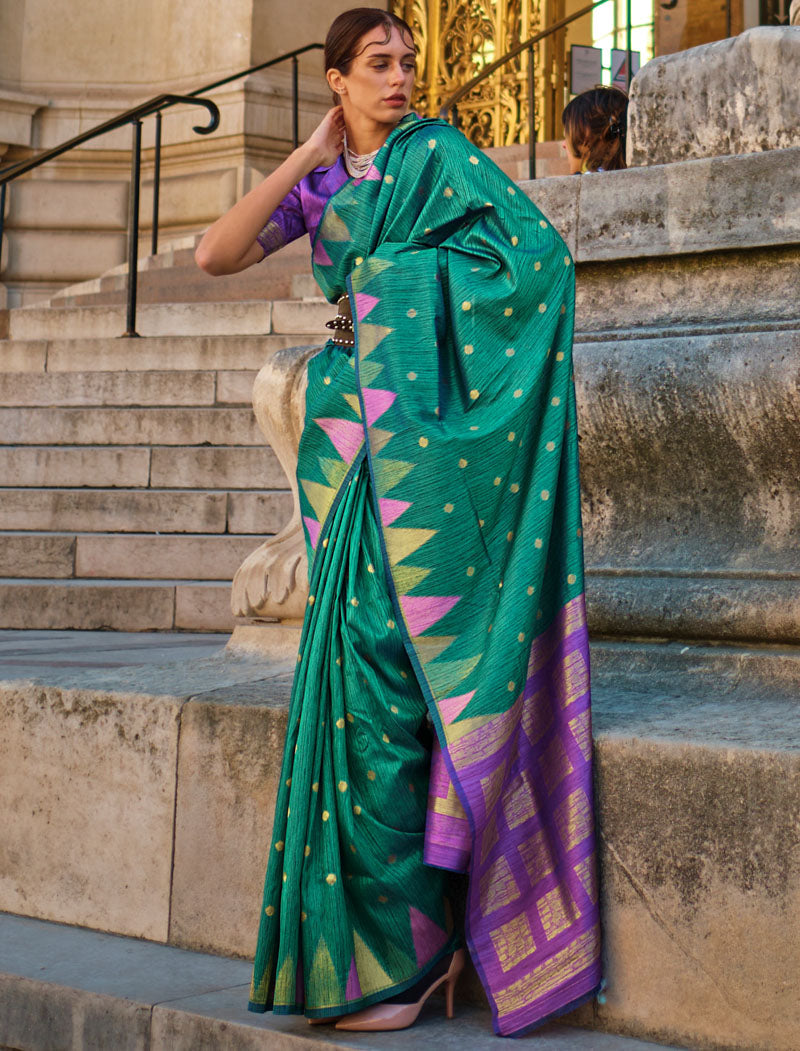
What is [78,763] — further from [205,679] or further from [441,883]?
[441,883]

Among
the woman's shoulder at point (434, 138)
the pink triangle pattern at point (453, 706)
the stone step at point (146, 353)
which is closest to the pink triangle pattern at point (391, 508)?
the pink triangle pattern at point (453, 706)

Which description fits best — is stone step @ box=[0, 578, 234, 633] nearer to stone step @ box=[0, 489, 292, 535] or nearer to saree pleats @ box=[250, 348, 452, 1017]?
stone step @ box=[0, 489, 292, 535]

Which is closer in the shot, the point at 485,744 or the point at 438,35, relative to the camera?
the point at 485,744

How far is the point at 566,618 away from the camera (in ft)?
7.75

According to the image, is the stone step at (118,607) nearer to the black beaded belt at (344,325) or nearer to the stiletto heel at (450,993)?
the black beaded belt at (344,325)

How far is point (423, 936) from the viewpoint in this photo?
232cm

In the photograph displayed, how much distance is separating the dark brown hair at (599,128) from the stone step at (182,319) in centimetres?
281

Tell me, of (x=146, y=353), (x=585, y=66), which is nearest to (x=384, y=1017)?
(x=146, y=353)

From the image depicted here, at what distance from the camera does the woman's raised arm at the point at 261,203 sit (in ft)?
8.30

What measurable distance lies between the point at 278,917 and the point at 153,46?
10.5 metres

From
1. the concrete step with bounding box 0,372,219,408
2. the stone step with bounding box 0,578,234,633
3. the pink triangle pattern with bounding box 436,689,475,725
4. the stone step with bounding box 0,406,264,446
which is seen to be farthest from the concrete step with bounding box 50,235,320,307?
the pink triangle pattern with bounding box 436,689,475,725

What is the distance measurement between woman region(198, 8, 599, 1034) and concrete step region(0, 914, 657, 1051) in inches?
2.2

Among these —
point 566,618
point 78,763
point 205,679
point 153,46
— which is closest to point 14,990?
point 78,763

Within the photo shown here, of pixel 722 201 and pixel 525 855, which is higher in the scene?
pixel 722 201
